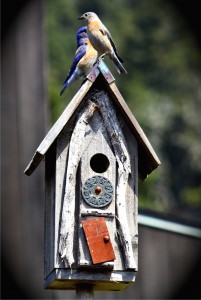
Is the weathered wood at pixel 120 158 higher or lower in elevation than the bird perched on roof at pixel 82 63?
lower

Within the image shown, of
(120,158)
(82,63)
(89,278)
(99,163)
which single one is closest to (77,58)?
(82,63)

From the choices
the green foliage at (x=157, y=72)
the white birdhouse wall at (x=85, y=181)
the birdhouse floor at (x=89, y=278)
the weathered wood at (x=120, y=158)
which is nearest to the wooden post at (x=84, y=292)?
the birdhouse floor at (x=89, y=278)

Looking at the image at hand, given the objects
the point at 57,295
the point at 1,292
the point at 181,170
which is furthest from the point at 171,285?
the point at 181,170

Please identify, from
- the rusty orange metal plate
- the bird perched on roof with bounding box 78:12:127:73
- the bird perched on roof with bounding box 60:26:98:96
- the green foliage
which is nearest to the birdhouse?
the rusty orange metal plate

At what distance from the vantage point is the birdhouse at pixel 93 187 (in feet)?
21.0

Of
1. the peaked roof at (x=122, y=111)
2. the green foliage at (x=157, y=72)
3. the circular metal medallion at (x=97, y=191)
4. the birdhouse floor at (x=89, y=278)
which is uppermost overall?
the green foliage at (x=157, y=72)

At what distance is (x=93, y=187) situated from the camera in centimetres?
659

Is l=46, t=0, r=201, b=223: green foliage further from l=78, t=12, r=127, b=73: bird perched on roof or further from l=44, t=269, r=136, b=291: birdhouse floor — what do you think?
l=44, t=269, r=136, b=291: birdhouse floor

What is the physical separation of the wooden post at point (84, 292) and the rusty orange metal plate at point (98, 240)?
0.19m

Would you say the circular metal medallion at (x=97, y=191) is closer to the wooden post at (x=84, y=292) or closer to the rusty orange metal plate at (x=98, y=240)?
the rusty orange metal plate at (x=98, y=240)

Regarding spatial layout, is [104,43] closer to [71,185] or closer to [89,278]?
[71,185]

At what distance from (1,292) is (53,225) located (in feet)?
15.1

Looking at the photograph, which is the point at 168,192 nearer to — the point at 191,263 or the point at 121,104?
the point at 191,263

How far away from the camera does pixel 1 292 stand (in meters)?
10.9
